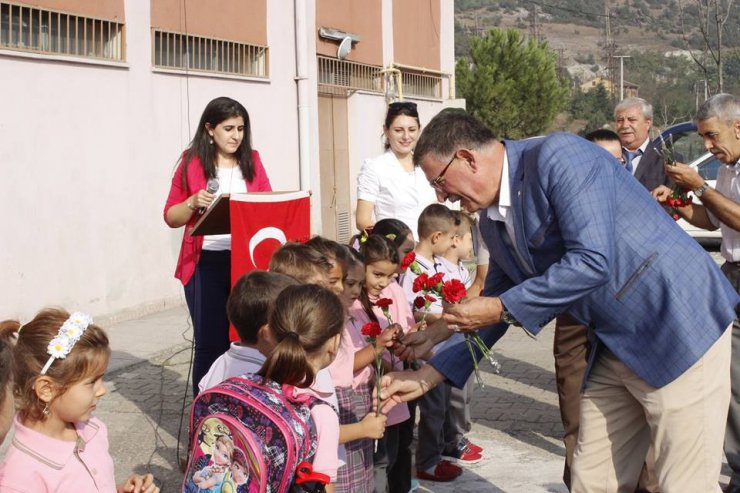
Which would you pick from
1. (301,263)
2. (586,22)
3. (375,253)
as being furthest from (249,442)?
(586,22)

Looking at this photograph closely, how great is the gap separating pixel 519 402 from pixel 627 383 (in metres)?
4.05

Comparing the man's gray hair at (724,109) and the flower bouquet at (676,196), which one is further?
the flower bouquet at (676,196)

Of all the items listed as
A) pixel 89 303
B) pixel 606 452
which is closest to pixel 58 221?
pixel 89 303

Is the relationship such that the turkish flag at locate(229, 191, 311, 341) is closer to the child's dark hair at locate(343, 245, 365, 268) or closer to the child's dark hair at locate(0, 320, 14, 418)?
the child's dark hair at locate(343, 245, 365, 268)

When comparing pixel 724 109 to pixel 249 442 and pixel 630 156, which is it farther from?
pixel 249 442

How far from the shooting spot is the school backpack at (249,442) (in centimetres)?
346

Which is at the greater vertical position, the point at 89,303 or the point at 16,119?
the point at 16,119

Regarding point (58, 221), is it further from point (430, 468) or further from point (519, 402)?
point (430, 468)

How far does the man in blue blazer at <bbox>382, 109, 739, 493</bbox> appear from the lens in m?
3.73

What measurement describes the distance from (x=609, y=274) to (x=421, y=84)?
18288mm

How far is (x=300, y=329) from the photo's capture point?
380 cm

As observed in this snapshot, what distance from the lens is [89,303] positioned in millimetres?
11086

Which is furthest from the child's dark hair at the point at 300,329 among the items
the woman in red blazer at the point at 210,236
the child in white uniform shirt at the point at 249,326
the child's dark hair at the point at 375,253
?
the woman in red blazer at the point at 210,236

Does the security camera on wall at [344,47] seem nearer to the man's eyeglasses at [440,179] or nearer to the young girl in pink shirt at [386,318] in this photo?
the young girl in pink shirt at [386,318]
